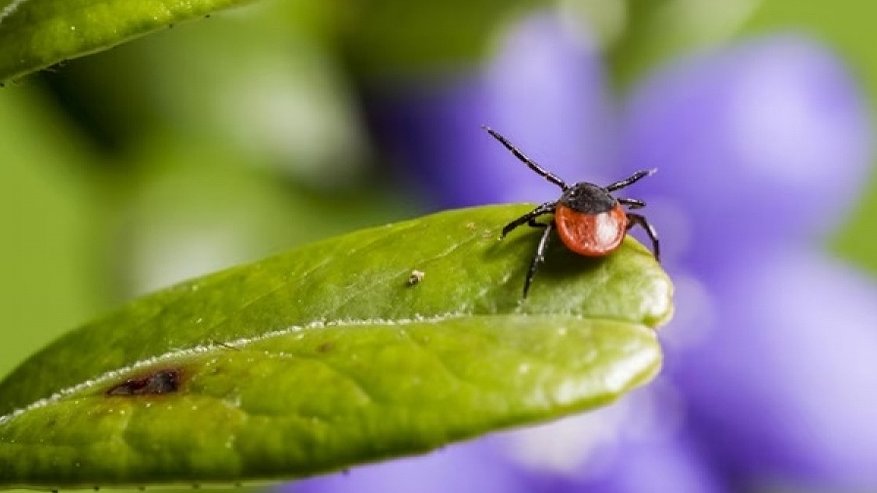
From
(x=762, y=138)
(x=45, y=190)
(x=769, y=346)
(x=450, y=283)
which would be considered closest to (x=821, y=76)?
(x=762, y=138)

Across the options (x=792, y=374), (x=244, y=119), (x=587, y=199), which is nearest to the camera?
(x=587, y=199)

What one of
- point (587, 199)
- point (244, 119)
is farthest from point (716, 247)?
point (587, 199)

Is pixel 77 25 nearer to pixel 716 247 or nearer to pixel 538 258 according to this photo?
pixel 538 258

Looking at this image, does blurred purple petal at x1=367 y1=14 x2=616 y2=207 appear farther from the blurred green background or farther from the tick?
the tick

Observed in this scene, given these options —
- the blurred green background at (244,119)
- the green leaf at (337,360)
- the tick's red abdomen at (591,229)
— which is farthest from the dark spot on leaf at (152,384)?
the blurred green background at (244,119)

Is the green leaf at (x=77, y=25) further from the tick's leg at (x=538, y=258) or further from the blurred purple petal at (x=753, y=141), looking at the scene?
the blurred purple petal at (x=753, y=141)

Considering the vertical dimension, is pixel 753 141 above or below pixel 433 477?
above
